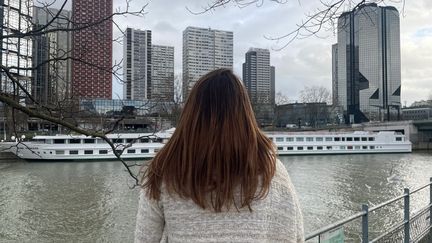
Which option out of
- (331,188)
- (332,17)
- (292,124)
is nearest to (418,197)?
(331,188)

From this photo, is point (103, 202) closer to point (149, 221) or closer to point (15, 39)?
point (15, 39)

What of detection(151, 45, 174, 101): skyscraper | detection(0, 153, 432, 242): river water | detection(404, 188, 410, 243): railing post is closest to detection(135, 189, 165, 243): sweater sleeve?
detection(404, 188, 410, 243): railing post

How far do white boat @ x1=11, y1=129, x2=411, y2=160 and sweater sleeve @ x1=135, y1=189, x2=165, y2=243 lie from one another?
3777 centimetres

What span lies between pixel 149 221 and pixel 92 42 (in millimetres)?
4564

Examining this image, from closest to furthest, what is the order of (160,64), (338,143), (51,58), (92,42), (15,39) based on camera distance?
(51,58), (15,39), (92,42), (160,64), (338,143)

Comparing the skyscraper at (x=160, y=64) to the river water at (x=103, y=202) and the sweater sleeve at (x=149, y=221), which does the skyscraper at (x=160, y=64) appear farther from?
the sweater sleeve at (x=149, y=221)

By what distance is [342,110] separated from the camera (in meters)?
87.7

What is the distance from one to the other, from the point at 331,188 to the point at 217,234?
19.9m

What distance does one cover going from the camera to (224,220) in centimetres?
134

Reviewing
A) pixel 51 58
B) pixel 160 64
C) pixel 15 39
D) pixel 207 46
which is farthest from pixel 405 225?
pixel 160 64

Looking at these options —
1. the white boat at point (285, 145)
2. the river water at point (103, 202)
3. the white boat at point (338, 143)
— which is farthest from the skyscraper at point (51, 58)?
the white boat at point (338, 143)

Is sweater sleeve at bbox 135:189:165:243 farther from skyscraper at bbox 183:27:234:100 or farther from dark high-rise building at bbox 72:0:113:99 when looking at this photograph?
skyscraper at bbox 183:27:234:100

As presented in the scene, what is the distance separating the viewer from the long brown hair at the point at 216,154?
1.35 m

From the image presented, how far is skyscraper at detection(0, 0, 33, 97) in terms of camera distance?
4.70 m
